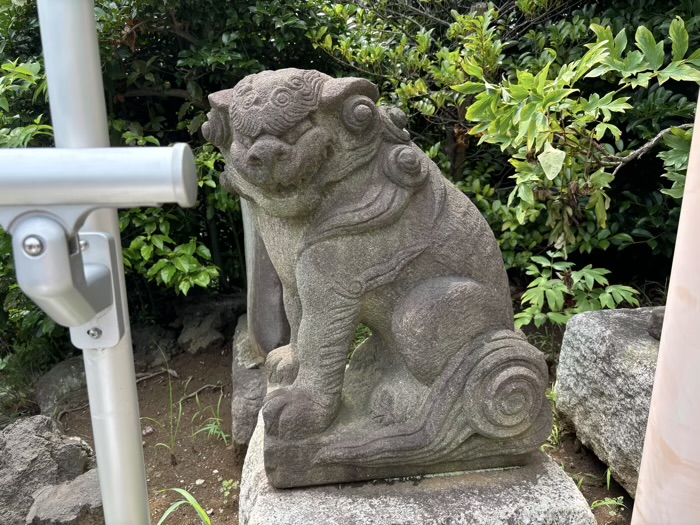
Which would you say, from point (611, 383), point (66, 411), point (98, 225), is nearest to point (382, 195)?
point (98, 225)

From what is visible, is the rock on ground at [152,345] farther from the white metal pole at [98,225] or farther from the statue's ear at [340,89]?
the white metal pole at [98,225]

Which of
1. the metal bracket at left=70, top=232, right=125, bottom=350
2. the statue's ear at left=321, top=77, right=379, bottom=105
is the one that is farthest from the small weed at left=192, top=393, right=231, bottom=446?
the metal bracket at left=70, top=232, right=125, bottom=350

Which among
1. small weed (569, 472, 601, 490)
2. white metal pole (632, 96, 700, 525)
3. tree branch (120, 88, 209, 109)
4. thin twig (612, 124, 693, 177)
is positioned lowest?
small weed (569, 472, 601, 490)

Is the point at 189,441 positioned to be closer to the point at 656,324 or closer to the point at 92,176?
the point at 656,324

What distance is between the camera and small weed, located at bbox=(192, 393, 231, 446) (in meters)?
2.63

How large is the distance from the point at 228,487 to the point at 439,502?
121cm

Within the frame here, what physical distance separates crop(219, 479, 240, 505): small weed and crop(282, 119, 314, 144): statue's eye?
1584mm

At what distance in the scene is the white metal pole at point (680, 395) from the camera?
0.58 meters

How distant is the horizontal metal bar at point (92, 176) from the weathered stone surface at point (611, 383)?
6.00 feet

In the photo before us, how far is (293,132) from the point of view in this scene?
1.33 m

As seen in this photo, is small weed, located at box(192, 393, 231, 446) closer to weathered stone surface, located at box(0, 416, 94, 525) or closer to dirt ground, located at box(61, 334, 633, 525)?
dirt ground, located at box(61, 334, 633, 525)

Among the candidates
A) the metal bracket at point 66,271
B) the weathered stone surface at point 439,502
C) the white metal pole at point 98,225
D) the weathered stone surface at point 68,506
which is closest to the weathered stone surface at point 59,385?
the weathered stone surface at point 68,506

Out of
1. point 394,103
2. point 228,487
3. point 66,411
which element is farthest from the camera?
point 394,103

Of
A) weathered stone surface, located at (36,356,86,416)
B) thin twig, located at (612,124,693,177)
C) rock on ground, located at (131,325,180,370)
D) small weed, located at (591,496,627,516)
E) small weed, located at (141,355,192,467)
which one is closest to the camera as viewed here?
thin twig, located at (612,124,693,177)
